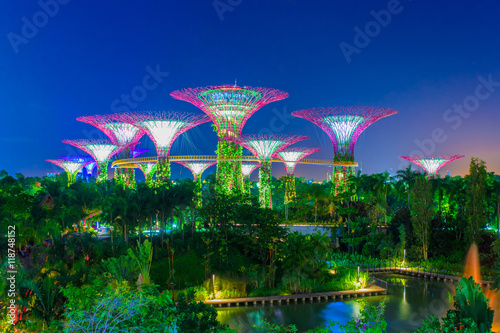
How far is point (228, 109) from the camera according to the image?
36656mm

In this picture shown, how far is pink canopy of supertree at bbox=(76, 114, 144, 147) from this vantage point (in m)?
45.1

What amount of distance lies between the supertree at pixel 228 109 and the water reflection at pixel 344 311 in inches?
605

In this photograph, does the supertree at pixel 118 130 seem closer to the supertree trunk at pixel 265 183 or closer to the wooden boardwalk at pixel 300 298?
the supertree trunk at pixel 265 183

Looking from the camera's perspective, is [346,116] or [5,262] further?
[346,116]

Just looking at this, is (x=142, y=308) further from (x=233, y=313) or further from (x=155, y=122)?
(x=155, y=122)

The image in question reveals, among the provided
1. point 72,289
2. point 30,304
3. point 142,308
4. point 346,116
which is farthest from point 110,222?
point 346,116

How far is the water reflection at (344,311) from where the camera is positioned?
1839cm

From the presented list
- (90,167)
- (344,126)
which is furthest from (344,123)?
(90,167)

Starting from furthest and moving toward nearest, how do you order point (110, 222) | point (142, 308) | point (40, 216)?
point (40, 216) → point (110, 222) → point (142, 308)

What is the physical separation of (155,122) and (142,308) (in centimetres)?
2900

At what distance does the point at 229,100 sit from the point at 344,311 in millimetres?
20423

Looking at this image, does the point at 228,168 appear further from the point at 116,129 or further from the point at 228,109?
the point at 116,129

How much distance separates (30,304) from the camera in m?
14.3

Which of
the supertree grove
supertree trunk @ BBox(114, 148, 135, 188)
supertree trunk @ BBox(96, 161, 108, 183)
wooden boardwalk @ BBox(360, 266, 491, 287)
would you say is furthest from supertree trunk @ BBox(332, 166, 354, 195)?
the supertree grove
